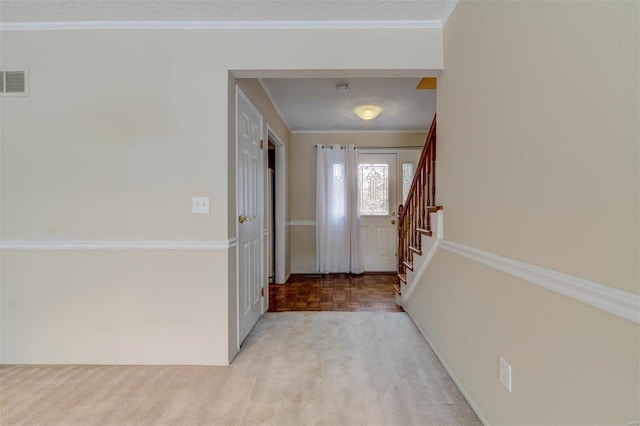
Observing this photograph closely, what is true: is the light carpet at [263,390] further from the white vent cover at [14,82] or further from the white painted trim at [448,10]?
the white painted trim at [448,10]

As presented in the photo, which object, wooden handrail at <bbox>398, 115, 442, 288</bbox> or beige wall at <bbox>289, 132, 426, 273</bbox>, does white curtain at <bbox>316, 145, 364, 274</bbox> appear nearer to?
beige wall at <bbox>289, 132, 426, 273</bbox>

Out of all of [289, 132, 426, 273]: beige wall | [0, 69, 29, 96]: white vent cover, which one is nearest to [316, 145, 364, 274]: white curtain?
[289, 132, 426, 273]: beige wall

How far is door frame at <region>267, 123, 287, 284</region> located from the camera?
4.56 m

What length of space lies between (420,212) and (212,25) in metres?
2.17

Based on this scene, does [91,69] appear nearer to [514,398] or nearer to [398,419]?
[398,419]

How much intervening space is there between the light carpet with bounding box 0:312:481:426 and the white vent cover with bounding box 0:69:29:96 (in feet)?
6.14

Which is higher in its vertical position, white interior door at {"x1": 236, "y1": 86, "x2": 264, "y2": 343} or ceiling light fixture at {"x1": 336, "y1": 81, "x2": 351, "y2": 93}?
ceiling light fixture at {"x1": 336, "y1": 81, "x2": 351, "y2": 93}

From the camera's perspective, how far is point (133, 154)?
2188 mm

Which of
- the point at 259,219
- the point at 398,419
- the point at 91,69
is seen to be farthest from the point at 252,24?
the point at 398,419

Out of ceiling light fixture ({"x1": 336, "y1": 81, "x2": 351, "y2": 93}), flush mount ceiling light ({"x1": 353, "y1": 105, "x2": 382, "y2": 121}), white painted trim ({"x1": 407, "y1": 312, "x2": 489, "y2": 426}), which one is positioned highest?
ceiling light fixture ({"x1": 336, "y1": 81, "x2": 351, "y2": 93})

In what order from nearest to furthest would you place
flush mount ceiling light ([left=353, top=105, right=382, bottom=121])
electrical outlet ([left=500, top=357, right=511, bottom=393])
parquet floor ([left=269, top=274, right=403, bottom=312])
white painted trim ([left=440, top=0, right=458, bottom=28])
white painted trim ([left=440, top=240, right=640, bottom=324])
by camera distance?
white painted trim ([left=440, top=240, right=640, bottom=324]), electrical outlet ([left=500, top=357, right=511, bottom=393]), white painted trim ([left=440, top=0, right=458, bottom=28]), parquet floor ([left=269, top=274, right=403, bottom=312]), flush mount ceiling light ([left=353, top=105, right=382, bottom=121])

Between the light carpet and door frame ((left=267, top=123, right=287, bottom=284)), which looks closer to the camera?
the light carpet

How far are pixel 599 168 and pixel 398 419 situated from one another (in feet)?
4.75

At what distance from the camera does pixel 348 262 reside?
Result: 5133mm
